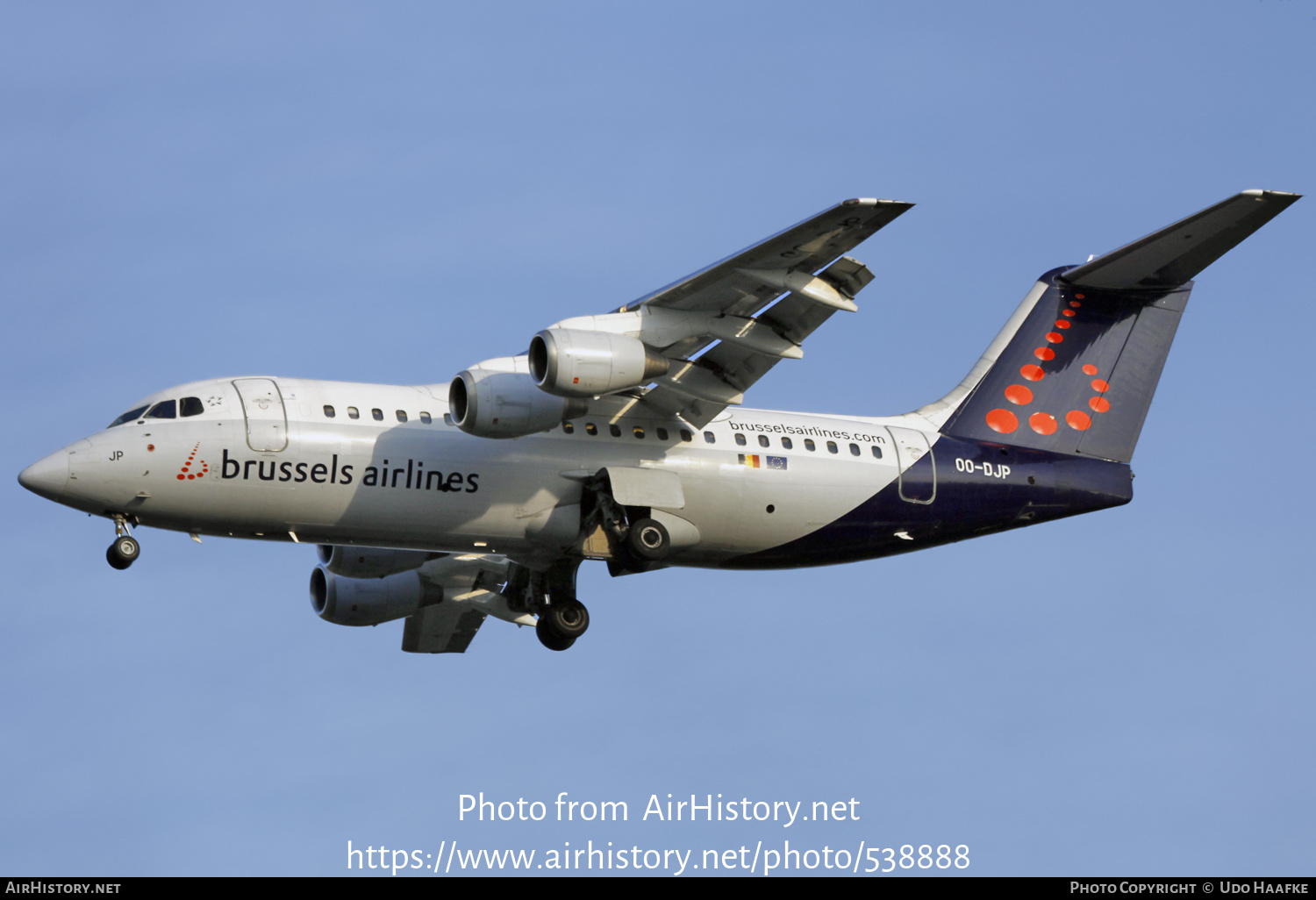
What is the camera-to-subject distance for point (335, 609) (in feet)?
64.7

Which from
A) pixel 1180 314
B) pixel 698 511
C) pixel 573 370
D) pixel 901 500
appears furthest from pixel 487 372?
pixel 1180 314

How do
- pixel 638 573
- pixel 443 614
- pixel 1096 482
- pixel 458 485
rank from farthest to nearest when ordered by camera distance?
pixel 443 614, pixel 1096 482, pixel 638 573, pixel 458 485

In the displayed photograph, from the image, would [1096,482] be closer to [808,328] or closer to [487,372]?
[808,328]

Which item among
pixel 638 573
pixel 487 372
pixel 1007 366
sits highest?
pixel 1007 366

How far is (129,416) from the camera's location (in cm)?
1648

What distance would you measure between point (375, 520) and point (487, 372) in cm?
177

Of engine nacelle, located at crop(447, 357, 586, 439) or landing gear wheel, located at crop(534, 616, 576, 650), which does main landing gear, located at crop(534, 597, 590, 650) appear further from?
engine nacelle, located at crop(447, 357, 586, 439)

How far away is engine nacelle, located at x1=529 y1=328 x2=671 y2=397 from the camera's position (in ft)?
51.2

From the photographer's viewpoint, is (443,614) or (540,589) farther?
(443,614)

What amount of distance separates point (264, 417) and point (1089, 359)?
365 inches

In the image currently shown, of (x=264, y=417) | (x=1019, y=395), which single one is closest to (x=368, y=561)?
(x=264, y=417)

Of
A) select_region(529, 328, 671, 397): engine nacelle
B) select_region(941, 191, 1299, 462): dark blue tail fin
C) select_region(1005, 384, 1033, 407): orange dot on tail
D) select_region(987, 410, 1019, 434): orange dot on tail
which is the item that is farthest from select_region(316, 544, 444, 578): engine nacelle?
select_region(1005, 384, 1033, 407): orange dot on tail

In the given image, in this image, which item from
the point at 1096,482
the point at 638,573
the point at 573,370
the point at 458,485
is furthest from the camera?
the point at 1096,482

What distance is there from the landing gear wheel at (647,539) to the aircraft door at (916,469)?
2725 millimetres
